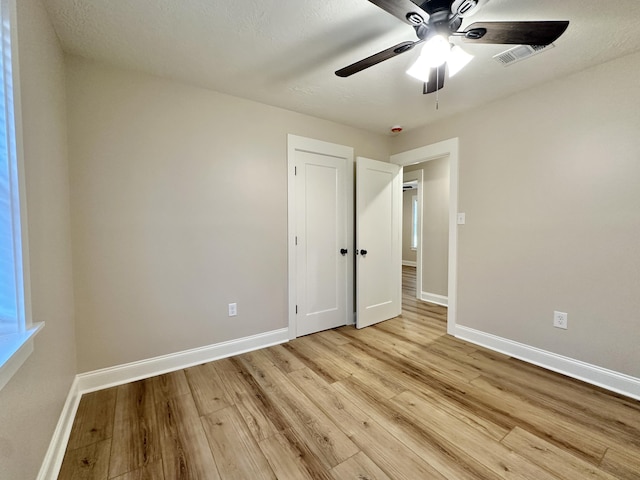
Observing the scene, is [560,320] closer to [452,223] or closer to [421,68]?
[452,223]

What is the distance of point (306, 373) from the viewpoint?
7.38 feet

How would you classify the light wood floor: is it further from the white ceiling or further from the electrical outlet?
the white ceiling

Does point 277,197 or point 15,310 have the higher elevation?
point 277,197

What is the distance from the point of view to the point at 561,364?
88.7 inches

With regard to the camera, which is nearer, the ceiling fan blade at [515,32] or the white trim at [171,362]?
the ceiling fan blade at [515,32]

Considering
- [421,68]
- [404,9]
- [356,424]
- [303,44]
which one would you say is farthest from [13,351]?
[421,68]

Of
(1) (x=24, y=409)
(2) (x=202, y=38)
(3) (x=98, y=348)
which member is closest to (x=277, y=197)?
(2) (x=202, y=38)

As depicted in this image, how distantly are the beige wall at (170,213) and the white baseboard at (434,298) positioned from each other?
8.86 feet

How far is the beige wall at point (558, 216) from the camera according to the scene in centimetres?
197

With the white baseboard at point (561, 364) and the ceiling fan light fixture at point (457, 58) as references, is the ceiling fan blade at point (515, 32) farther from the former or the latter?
the white baseboard at point (561, 364)

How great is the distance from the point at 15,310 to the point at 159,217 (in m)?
1.27

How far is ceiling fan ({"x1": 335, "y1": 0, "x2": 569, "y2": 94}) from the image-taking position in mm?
1198

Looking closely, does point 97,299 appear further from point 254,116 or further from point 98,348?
point 254,116

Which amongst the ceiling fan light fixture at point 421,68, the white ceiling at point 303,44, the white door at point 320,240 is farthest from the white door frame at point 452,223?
the ceiling fan light fixture at point 421,68
